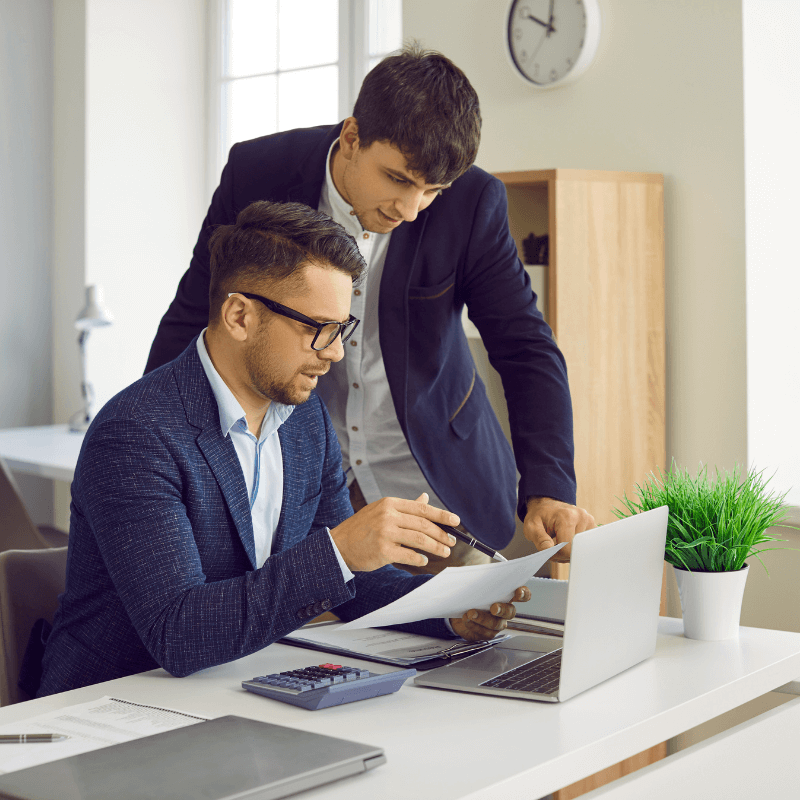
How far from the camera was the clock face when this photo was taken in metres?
2.94

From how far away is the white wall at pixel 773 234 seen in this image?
2.77 m

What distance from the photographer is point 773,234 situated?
112 inches

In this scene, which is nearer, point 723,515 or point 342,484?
point 723,515

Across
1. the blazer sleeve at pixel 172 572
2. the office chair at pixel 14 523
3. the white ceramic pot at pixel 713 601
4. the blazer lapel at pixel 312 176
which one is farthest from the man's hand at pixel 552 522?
the office chair at pixel 14 523

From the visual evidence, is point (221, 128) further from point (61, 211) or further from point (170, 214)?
point (61, 211)

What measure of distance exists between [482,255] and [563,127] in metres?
1.24

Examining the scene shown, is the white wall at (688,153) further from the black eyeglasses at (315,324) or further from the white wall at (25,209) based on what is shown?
the white wall at (25,209)

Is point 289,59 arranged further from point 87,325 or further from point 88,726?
point 88,726

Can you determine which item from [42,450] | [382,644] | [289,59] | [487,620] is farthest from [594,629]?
[289,59]

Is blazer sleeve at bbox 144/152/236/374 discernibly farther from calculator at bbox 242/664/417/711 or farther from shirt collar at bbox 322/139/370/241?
calculator at bbox 242/664/417/711

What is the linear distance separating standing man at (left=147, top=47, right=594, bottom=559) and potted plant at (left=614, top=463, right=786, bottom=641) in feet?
1.11

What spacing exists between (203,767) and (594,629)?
1.67ft

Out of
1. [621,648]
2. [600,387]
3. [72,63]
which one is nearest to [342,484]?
[621,648]

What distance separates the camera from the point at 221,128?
4973mm
